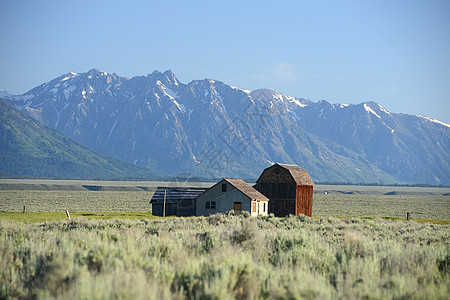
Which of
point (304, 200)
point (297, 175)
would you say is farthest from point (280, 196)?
point (297, 175)

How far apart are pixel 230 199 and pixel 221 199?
1041 millimetres

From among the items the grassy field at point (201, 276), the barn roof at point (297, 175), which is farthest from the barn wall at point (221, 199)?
the grassy field at point (201, 276)

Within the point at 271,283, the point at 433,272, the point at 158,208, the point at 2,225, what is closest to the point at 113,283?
the point at 271,283

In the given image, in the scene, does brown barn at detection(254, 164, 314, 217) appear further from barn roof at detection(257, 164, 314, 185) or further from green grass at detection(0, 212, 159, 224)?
green grass at detection(0, 212, 159, 224)

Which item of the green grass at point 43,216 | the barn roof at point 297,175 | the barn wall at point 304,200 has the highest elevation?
the barn roof at point 297,175

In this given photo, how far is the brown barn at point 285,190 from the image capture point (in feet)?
169

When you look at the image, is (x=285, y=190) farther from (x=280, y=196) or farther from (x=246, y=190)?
(x=246, y=190)

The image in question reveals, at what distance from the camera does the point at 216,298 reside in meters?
8.58

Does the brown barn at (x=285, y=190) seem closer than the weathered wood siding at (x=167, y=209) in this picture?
No

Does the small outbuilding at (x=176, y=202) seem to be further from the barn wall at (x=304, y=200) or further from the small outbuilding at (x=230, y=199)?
the barn wall at (x=304, y=200)

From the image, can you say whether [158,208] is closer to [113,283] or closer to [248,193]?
[248,193]

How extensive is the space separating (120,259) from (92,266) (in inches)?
27.6

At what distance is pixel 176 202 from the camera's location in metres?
51.4

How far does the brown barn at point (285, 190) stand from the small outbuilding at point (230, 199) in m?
2.58
